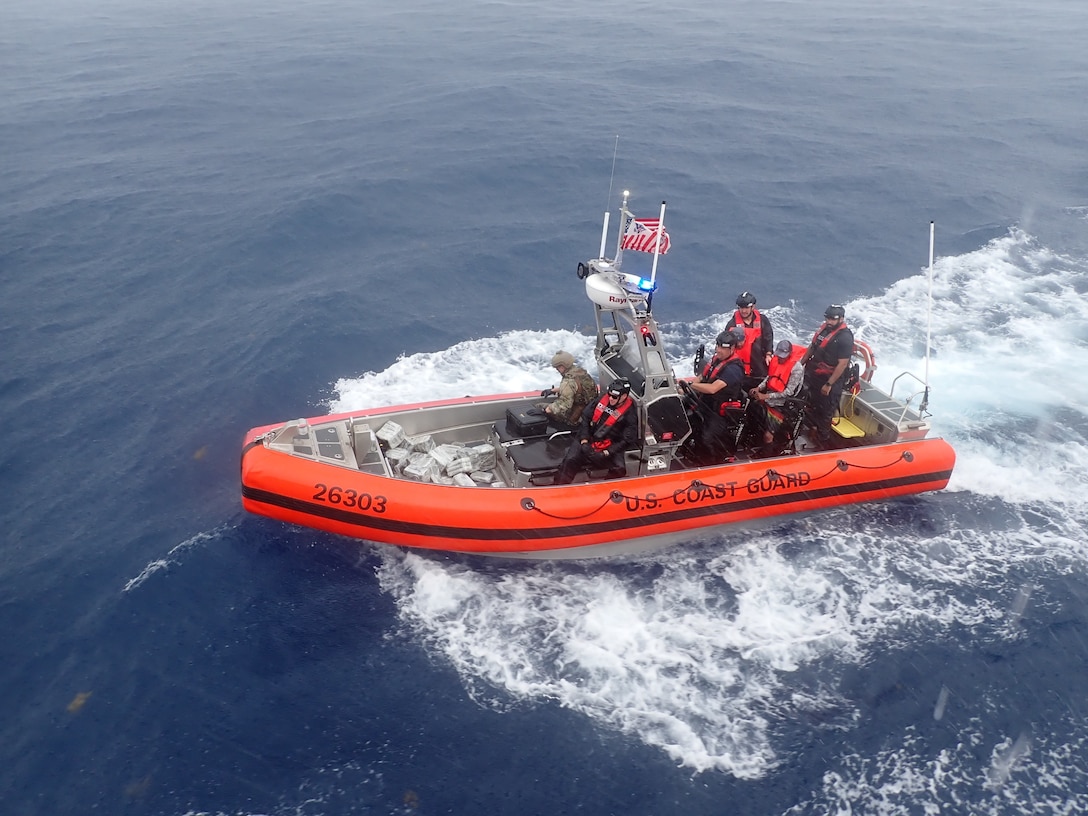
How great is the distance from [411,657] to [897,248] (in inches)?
584

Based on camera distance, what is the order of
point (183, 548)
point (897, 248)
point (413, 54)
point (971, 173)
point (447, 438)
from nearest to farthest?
point (183, 548) < point (447, 438) < point (897, 248) < point (971, 173) < point (413, 54)

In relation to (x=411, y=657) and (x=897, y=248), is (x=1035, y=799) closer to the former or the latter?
(x=411, y=657)

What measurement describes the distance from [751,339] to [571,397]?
2.46 meters

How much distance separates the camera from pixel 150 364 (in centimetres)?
1331

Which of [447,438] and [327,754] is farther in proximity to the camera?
[447,438]

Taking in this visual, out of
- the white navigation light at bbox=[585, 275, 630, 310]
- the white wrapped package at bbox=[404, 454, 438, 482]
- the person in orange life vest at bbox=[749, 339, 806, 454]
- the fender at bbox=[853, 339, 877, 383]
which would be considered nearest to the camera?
the white navigation light at bbox=[585, 275, 630, 310]

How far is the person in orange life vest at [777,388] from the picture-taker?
1050 cm

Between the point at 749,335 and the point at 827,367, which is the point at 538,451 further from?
the point at 827,367

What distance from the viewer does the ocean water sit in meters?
7.50

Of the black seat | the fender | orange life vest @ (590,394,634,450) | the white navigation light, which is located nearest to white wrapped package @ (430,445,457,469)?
the black seat

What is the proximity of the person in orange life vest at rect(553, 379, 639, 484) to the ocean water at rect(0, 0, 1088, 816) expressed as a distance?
1.27 meters

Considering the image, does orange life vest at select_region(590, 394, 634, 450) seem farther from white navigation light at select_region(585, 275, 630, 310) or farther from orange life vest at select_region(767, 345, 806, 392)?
orange life vest at select_region(767, 345, 806, 392)

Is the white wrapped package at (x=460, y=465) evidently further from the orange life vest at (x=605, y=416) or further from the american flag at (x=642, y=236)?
the american flag at (x=642, y=236)

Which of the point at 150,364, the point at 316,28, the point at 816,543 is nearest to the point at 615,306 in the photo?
the point at 816,543
